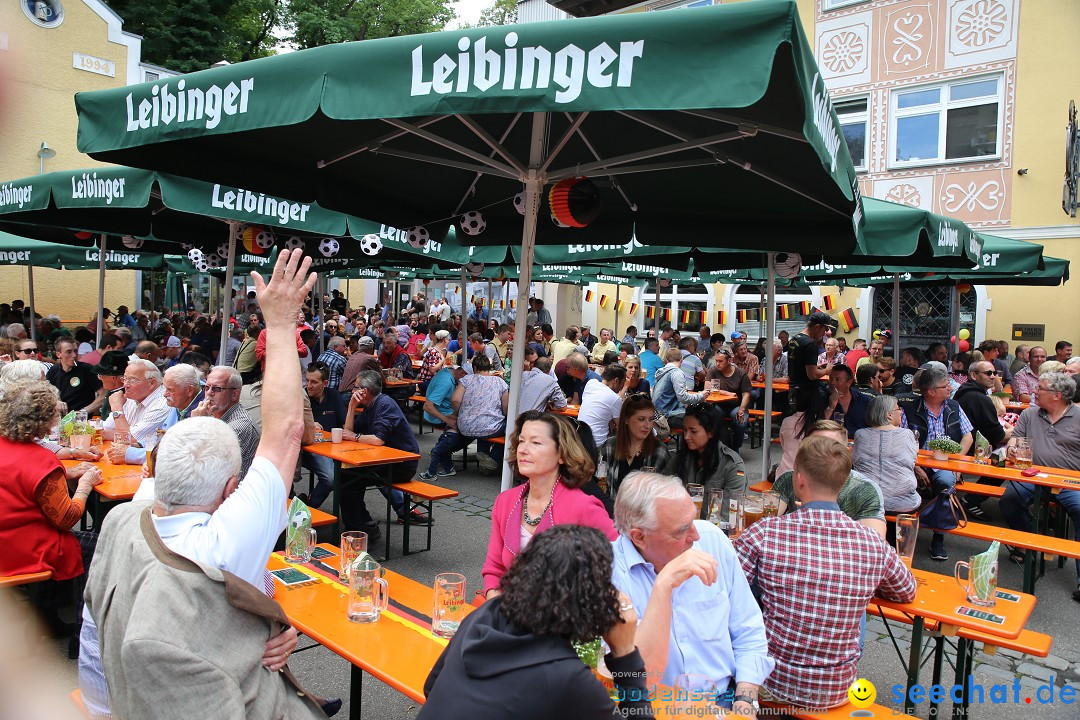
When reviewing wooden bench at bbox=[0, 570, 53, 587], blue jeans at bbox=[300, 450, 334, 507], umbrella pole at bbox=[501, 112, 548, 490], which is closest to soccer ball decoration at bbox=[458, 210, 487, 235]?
umbrella pole at bbox=[501, 112, 548, 490]

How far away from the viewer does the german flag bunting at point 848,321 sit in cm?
1770

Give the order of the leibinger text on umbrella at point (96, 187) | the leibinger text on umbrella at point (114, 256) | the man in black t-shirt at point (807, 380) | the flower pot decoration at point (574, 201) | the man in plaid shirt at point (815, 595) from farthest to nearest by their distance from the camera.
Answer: the leibinger text on umbrella at point (114, 256) → the man in black t-shirt at point (807, 380) → the leibinger text on umbrella at point (96, 187) → the flower pot decoration at point (574, 201) → the man in plaid shirt at point (815, 595)

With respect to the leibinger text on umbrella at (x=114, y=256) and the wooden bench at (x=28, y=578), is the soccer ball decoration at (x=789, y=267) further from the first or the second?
the leibinger text on umbrella at (x=114, y=256)

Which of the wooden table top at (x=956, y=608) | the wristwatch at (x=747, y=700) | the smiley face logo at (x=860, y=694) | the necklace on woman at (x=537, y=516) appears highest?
the necklace on woman at (x=537, y=516)

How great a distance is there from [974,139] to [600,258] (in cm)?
1213

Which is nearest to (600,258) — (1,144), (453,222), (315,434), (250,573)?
(453,222)

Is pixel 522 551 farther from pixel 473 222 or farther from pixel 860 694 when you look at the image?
pixel 473 222

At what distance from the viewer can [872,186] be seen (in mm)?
16734

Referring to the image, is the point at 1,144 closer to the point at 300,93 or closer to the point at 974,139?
the point at 300,93

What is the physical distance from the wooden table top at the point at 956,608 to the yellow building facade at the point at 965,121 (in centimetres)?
1371

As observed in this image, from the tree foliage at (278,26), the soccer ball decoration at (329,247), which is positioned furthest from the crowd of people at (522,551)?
the tree foliage at (278,26)

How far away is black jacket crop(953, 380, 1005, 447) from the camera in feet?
24.2

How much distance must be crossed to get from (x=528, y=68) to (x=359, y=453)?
4.40 meters

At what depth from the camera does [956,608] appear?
3.42 meters
